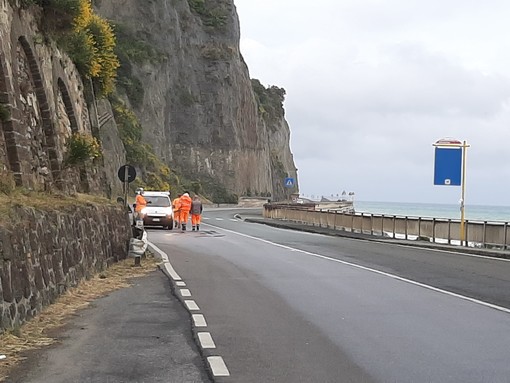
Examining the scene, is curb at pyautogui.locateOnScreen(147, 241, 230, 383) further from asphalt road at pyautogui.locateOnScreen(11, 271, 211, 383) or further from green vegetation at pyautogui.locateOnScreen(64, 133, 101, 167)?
green vegetation at pyautogui.locateOnScreen(64, 133, 101, 167)

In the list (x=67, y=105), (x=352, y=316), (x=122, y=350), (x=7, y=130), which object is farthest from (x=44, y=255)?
(x=67, y=105)

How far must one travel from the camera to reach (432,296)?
12867 mm

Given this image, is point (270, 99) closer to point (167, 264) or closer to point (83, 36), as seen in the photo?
point (83, 36)

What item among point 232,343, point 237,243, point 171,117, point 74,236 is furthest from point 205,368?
point 171,117

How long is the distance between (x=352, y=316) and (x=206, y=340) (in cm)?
277

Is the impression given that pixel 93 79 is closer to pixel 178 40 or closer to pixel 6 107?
pixel 6 107

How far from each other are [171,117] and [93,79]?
61175 millimetres

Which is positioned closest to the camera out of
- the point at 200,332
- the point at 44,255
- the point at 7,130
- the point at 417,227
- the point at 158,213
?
the point at 200,332

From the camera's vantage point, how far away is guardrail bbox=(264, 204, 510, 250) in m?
25.4

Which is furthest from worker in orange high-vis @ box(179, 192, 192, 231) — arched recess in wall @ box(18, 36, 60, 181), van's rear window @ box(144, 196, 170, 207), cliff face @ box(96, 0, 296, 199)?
cliff face @ box(96, 0, 296, 199)

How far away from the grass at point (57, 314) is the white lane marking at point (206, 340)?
165 cm

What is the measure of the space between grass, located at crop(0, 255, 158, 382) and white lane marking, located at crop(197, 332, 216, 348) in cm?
165

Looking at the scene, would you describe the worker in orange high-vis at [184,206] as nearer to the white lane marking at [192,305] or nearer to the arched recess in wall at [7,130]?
the arched recess in wall at [7,130]

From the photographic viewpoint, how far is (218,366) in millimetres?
7129
